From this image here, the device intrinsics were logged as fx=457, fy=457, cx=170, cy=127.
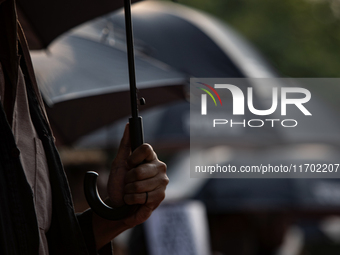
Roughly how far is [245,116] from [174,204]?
1465 millimetres

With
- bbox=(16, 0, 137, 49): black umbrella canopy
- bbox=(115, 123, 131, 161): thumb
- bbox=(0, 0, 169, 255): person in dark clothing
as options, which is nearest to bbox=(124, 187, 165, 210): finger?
bbox=(0, 0, 169, 255): person in dark clothing

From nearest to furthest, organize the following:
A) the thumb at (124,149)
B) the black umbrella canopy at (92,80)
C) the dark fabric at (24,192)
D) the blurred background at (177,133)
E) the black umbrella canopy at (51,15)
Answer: the dark fabric at (24,192)
the thumb at (124,149)
the black umbrella canopy at (51,15)
the black umbrella canopy at (92,80)
the blurred background at (177,133)

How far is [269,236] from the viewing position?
13.2 ft

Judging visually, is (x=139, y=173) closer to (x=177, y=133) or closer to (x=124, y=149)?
(x=124, y=149)

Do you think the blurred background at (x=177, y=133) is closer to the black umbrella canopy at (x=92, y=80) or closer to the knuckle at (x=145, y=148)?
the black umbrella canopy at (x=92, y=80)

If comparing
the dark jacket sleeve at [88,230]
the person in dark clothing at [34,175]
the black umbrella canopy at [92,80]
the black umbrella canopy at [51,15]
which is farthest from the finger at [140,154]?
the black umbrella canopy at [92,80]

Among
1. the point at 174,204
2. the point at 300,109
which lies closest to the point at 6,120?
the point at 174,204

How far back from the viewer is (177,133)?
4660 mm

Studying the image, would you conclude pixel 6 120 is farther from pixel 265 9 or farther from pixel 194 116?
pixel 265 9

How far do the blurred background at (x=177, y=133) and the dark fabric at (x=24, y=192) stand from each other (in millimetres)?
1128

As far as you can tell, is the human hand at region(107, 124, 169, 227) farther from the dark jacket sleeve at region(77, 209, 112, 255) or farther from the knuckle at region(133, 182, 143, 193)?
the dark jacket sleeve at region(77, 209, 112, 255)

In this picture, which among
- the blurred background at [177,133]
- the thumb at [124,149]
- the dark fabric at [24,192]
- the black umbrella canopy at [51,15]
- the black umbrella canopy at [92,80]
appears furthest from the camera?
the blurred background at [177,133]

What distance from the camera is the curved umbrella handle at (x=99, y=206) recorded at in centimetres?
89

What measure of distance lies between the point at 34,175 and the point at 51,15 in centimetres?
126
